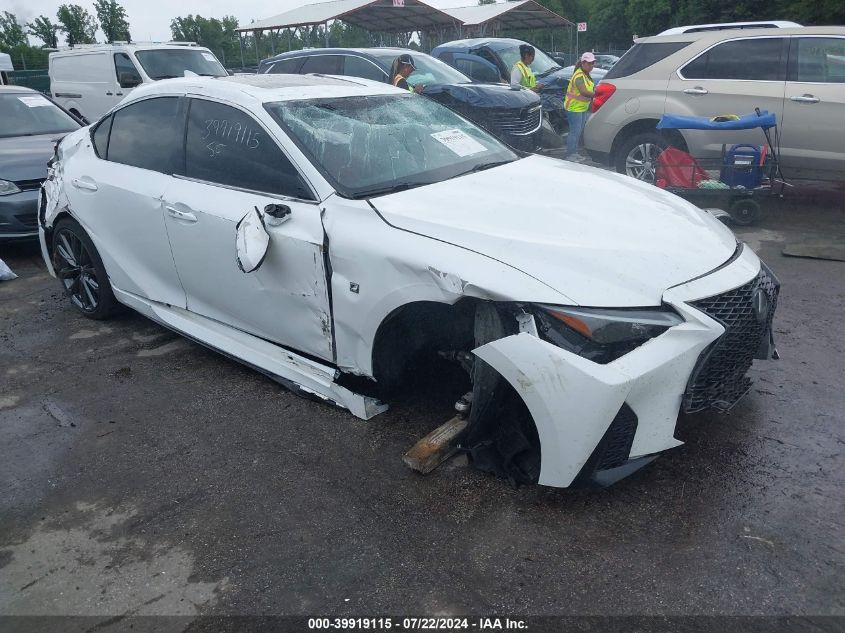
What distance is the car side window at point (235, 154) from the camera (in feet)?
11.3

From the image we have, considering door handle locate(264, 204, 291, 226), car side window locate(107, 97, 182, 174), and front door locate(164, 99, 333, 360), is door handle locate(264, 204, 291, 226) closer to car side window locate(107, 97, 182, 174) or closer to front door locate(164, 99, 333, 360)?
front door locate(164, 99, 333, 360)

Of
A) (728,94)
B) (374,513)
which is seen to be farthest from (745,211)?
(374,513)

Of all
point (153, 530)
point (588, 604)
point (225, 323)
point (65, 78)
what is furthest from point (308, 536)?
point (65, 78)

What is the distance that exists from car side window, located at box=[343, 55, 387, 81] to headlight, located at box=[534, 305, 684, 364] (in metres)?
7.83

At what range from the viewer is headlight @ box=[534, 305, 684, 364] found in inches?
101

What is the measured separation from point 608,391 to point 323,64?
8953 millimetres

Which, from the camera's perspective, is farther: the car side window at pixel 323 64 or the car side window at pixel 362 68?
the car side window at pixel 323 64

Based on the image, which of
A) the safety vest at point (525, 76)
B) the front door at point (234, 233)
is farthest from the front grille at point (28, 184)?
the safety vest at point (525, 76)

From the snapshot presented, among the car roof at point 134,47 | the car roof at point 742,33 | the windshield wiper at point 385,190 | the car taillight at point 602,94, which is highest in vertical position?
the car roof at point 134,47

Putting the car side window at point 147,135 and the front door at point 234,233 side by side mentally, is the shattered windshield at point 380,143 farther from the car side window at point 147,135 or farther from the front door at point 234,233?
the car side window at point 147,135

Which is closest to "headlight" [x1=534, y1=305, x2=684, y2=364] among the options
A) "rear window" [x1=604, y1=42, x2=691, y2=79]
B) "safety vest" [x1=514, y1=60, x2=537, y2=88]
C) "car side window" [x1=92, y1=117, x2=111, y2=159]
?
"car side window" [x1=92, y1=117, x2=111, y2=159]

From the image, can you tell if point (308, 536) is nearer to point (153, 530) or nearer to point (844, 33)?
point (153, 530)

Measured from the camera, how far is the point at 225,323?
394cm

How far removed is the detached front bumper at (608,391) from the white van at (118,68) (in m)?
10.6
